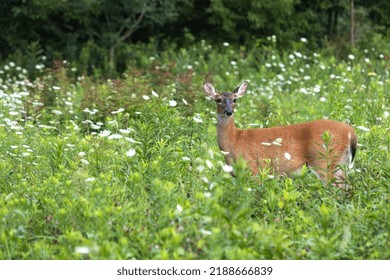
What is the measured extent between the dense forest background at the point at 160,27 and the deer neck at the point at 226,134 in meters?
8.87

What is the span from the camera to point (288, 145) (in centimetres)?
773

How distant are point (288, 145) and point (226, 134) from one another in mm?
633

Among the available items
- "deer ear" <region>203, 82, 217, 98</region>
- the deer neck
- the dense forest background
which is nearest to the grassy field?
the deer neck

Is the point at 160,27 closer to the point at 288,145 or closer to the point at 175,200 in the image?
the point at 288,145

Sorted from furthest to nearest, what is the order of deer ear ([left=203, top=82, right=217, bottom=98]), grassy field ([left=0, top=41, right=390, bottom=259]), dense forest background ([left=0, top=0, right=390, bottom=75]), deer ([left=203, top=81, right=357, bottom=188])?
1. dense forest background ([left=0, top=0, right=390, bottom=75])
2. deer ear ([left=203, top=82, right=217, bottom=98])
3. deer ([left=203, top=81, right=357, bottom=188])
4. grassy field ([left=0, top=41, right=390, bottom=259])

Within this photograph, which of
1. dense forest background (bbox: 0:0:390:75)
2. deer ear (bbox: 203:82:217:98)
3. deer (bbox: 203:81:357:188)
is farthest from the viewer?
dense forest background (bbox: 0:0:390:75)

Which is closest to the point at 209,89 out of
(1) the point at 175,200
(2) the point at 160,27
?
(1) the point at 175,200

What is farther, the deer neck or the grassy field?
the deer neck

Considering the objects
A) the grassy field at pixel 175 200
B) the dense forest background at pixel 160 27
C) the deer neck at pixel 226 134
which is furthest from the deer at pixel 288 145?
the dense forest background at pixel 160 27

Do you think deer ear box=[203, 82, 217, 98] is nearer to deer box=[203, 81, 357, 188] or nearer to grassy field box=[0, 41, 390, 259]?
deer box=[203, 81, 357, 188]

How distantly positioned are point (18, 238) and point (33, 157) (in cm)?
228

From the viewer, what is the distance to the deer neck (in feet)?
26.2

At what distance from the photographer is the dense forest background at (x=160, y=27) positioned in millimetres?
17547

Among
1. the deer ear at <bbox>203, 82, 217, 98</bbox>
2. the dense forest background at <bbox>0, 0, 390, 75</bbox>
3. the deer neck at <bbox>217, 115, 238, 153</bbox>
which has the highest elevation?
the deer ear at <bbox>203, 82, 217, 98</bbox>
